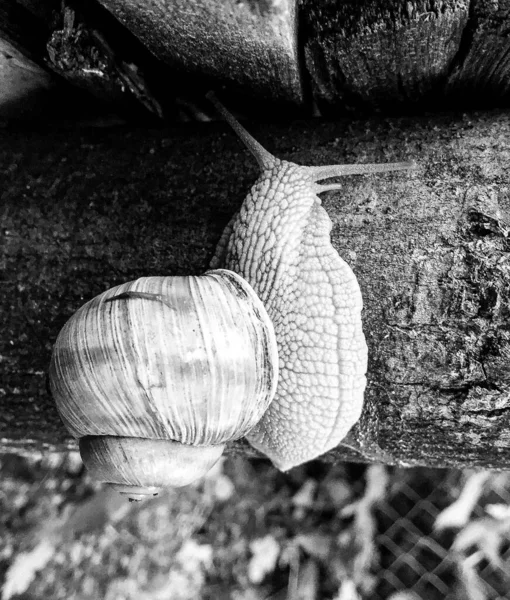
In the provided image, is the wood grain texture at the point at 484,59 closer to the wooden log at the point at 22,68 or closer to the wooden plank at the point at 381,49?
the wooden plank at the point at 381,49

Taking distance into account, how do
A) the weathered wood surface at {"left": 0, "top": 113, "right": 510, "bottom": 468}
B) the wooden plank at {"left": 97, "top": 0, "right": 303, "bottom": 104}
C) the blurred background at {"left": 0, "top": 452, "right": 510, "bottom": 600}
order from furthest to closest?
the blurred background at {"left": 0, "top": 452, "right": 510, "bottom": 600} → the weathered wood surface at {"left": 0, "top": 113, "right": 510, "bottom": 468} → the wooden plank at {"left": 97, "top": 0, "right": 303, "bottom": 104}

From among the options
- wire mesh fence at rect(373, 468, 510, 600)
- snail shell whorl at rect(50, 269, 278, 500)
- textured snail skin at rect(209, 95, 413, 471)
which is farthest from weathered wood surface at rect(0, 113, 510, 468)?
wire mesh fence at rect(373, 468, 510, 600)

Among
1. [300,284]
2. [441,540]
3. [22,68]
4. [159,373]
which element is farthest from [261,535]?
[22,68]

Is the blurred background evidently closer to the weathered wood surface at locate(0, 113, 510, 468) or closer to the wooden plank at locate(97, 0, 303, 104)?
the weathered wood surface at locate(0, 113, 510, 468)

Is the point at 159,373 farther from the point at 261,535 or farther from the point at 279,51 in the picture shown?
the point at 261,535

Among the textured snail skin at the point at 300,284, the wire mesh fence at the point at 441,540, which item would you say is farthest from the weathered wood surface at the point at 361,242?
the wire mesh fence at the point at 441,540

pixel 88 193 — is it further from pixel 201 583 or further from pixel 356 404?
pixel 201 583
